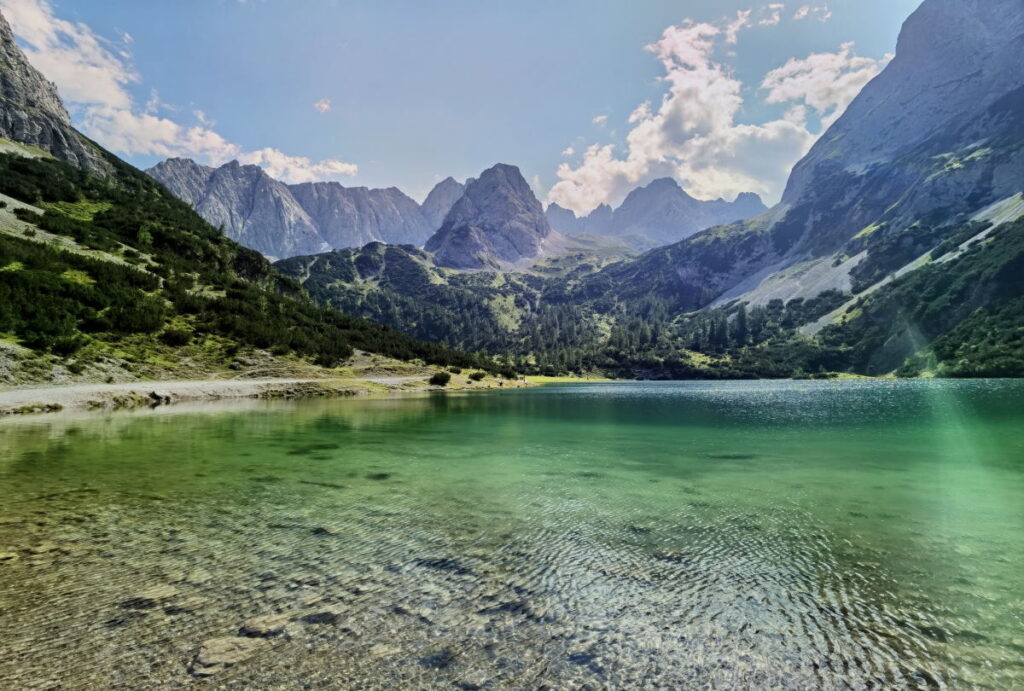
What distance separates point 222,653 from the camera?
26.7ft

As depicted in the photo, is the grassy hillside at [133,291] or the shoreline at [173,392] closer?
the shoreline at [173,392]

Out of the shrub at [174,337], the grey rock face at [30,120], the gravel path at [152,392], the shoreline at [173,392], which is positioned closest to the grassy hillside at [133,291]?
the shrub at [174,337]

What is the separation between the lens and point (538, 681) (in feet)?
25.0

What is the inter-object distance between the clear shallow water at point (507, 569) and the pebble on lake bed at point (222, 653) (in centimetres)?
19

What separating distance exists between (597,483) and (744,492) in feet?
20.9

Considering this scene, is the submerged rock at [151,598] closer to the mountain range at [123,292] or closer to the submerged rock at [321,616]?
the submerged rock at [321,616]

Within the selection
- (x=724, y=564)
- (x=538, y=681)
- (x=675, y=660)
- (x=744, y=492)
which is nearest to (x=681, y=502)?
(x=744, y=492)

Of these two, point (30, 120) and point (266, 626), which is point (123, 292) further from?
point (30, 120)

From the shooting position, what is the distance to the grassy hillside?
60.9m

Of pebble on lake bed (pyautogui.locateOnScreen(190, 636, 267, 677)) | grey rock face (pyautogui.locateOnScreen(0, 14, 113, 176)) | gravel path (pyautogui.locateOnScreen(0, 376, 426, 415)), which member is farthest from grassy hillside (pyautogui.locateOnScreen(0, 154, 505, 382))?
pebble on lake bed (pyautogui.locateOnScreen(190, 636, 267, 677))

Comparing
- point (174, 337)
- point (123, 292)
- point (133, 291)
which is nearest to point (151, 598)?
point (174, 337)

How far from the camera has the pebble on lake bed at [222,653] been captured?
25.0 feet

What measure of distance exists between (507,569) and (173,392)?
60.6 meters

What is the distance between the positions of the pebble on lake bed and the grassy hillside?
206ft
